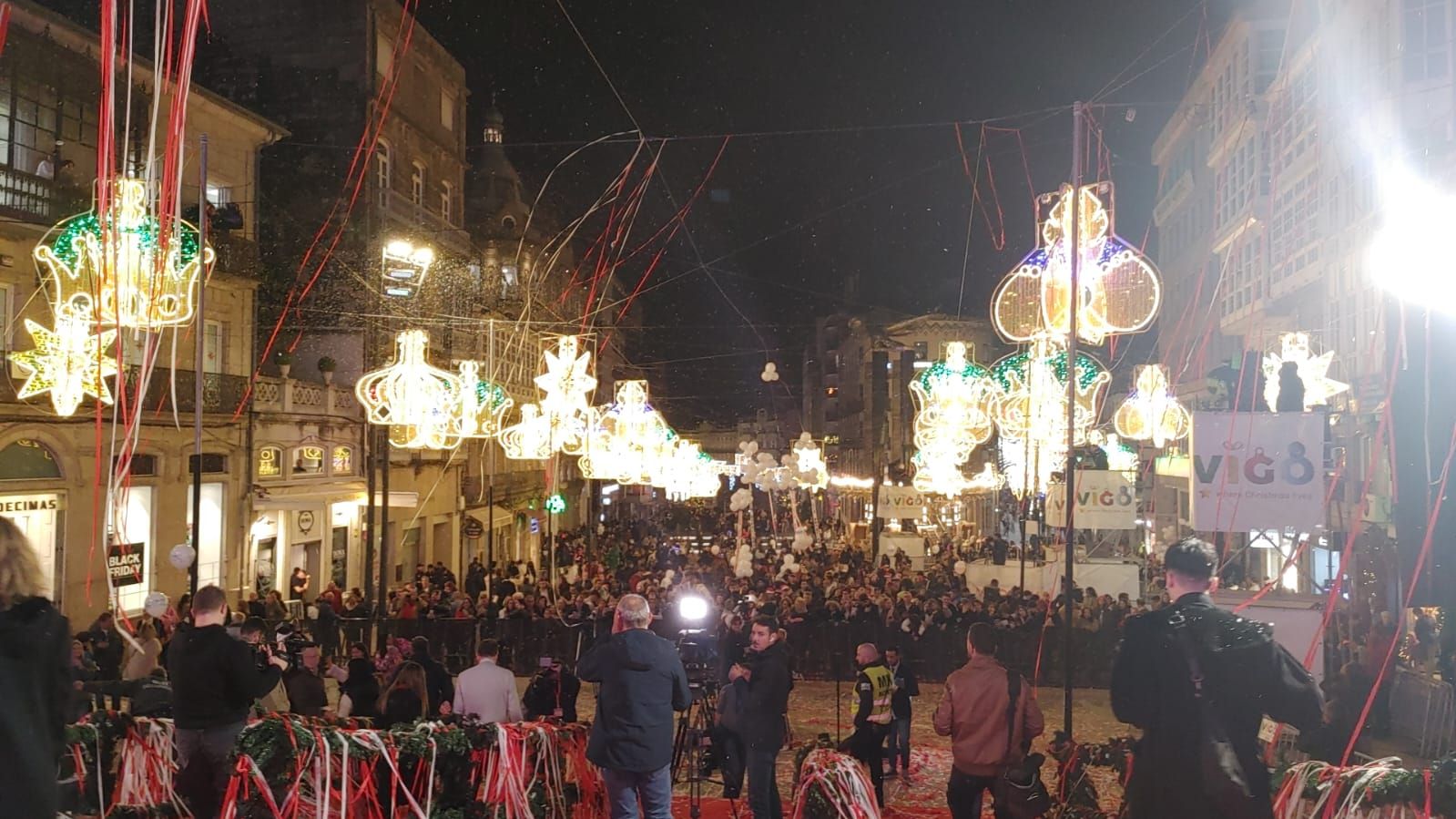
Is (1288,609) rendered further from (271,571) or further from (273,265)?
(273,265)

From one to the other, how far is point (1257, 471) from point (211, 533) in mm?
20704

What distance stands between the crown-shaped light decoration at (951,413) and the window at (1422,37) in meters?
8.84

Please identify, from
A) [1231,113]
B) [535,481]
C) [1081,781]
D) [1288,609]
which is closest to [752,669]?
[1081,781]

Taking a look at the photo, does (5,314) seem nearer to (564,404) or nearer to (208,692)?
(564,404)

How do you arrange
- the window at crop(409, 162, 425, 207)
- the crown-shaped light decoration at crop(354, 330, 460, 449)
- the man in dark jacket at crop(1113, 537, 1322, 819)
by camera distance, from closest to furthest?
the man in dark jacket at crop(1113, 537, 1322, 819) → the crown-shaped light decoration at crop(354, 330, 460, 449) → the window at crop(409, 162, 425, 207)

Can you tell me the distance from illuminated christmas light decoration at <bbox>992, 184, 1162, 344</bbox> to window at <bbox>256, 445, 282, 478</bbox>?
1840cm

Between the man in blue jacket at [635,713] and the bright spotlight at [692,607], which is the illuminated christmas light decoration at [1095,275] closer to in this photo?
the bright spotlight at [692,607]

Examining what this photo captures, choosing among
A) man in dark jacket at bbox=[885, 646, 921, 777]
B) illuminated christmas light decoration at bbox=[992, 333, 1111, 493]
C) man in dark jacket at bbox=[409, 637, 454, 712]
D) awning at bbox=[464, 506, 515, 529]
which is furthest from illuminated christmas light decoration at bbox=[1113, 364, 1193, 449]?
awning at bbox=[464, 506, 515, 529]

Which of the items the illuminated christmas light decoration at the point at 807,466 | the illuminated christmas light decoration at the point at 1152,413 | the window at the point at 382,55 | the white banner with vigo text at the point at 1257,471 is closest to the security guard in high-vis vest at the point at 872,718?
the white banner with vigo text at the point at 1257,471

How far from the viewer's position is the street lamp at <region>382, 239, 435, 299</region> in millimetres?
22641

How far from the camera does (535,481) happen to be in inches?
1657

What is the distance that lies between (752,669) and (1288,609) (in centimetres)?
456

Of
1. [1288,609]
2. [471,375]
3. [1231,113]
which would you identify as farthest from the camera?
[1231,113]

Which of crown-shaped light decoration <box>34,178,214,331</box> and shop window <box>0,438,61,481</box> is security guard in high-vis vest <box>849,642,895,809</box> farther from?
shop window <box>0,438,61,481</box>
